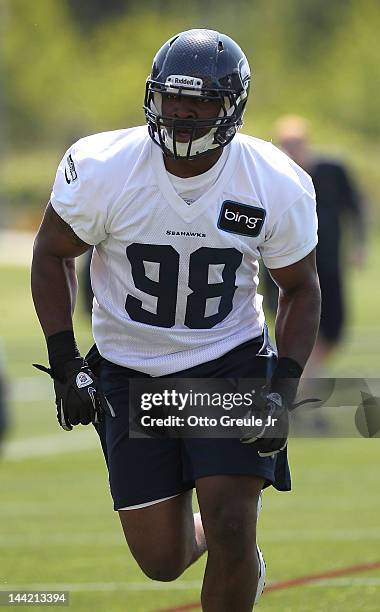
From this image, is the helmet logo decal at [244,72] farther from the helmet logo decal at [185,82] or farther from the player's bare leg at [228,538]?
the player's bare leg at [228,538]

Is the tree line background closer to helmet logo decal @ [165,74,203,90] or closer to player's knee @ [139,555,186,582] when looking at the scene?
player's knee @ [139,555,186,582]

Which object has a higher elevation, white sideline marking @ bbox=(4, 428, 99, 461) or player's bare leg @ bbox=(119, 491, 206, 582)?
player's bare leg @ bbox=(119, 491, 206, 582)

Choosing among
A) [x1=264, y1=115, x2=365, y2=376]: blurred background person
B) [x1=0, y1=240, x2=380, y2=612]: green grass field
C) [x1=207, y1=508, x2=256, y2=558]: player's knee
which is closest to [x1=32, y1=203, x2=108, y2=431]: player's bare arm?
[x1=207, y1=508, x2=256, y2=558]: player's knee

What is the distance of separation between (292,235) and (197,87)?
1.97 feet

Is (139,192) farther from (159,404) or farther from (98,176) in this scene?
(159,404)

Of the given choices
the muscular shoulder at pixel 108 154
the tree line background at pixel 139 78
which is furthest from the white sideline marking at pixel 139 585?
the tree line background at pixel 139 78

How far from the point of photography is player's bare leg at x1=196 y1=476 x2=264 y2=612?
14.9ft

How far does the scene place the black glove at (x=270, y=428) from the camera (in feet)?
15.2

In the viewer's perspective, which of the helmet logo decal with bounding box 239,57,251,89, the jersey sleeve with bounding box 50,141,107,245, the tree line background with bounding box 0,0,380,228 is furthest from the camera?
the tree line background with bounding box 0,0,380,228

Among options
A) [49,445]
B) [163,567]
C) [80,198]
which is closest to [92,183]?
[80,198]

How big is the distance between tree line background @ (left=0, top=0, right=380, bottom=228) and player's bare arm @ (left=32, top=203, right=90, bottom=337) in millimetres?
39338

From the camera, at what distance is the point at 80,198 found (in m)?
4.67

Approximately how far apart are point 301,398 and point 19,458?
6.12 metres

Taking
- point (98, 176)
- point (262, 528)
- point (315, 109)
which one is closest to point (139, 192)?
point (98, 176)
